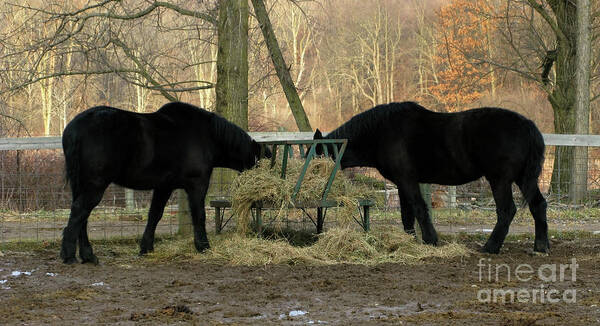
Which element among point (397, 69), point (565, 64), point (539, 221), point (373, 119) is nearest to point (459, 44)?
point (397, 69)

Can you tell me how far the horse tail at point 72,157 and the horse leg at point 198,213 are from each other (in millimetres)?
1317

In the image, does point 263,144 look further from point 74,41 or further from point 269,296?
point 74,41

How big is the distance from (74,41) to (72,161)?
4151mm

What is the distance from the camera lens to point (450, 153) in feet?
24.8

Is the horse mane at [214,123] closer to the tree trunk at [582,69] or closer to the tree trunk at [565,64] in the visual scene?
the tree trunk at [582,69]

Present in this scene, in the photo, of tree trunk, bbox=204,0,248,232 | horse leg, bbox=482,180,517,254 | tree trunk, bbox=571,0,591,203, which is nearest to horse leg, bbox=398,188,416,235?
horse leg, bbox=482,180,517,254

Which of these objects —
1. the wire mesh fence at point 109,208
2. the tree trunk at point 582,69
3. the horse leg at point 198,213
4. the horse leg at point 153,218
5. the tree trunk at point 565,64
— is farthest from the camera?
the tree trunk at point 565,64

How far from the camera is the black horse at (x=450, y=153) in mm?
7215

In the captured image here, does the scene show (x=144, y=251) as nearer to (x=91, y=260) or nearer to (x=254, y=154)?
(x=91, y=260)

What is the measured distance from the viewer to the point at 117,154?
672 cm

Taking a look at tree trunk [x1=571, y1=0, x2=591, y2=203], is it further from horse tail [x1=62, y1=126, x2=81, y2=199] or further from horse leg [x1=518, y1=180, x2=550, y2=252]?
horse tail [x1=62, y1=126, x2=81, y2=199]

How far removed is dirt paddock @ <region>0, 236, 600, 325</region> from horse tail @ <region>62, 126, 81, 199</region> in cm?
88

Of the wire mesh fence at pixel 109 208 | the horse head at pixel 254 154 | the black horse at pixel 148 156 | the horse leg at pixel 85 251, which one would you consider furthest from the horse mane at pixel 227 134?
the horse leg at pixel 85 251

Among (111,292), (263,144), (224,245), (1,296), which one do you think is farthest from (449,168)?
(1,296)
